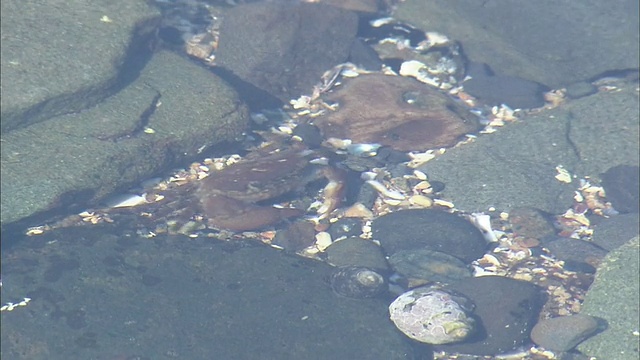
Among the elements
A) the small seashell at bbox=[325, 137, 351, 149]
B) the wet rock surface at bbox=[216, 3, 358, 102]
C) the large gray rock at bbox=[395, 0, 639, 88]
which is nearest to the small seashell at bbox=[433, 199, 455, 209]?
the small seashell at bbox=[325, 137, 351, 149]

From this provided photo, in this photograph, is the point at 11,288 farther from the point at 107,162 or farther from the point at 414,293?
the point at 414,293

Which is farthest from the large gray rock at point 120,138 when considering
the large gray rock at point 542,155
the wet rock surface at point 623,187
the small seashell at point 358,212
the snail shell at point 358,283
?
the wet rock surface at point 623,187

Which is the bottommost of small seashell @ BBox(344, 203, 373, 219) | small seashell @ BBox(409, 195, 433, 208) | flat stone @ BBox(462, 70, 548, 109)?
small seashell @ BBox(409, 195, 433, 208)

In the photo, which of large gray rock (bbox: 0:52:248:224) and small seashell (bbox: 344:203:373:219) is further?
small seashell (bbox: 344:203:373:219)

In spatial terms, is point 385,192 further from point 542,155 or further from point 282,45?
point 282,45

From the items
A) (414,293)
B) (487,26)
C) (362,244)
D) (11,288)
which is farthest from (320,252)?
(487,26)

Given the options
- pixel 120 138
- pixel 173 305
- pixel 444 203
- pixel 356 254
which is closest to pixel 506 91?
pixel 444 203

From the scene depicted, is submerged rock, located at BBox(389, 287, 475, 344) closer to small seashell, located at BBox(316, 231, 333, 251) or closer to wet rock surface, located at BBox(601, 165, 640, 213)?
small seashell, located at BBox(316, 231, 333, 251)
